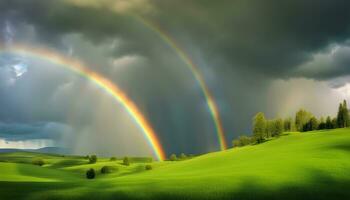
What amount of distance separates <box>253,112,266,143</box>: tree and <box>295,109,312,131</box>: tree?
25.4 m

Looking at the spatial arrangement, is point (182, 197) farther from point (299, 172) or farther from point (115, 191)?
point (299, 172)

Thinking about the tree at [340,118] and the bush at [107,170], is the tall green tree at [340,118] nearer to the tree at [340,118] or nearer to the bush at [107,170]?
the tree at [340,118]

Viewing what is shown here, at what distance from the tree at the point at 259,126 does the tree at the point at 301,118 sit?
25403 millimetres

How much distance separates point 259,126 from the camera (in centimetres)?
15562

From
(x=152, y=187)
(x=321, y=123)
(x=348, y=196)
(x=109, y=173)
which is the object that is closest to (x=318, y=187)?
(x=348, y=196)

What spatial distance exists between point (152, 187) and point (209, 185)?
277 inches

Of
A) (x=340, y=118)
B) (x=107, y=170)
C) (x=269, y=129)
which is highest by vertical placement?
(x=340, y=118)

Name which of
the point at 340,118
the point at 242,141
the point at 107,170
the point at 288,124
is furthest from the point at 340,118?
the point at 107,170

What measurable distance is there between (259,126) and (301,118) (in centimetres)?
2983

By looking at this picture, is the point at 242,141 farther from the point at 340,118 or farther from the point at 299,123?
the point at 340,118

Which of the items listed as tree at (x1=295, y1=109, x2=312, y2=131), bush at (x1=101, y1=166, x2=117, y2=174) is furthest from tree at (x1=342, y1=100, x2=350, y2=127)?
bush at (x1=101, y1=166, x2=117, y2=174)

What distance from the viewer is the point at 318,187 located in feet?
149

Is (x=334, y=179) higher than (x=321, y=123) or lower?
lower

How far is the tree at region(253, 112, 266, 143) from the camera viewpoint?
155525mm
